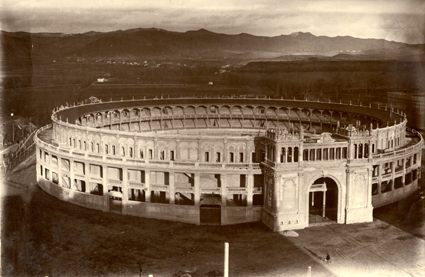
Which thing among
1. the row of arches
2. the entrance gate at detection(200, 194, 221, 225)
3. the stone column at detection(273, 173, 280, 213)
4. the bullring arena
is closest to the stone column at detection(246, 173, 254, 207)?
the bullring arena

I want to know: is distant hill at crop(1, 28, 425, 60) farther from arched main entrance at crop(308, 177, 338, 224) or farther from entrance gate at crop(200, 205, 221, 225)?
entrance gate at crop(200, 205, 221, 225)

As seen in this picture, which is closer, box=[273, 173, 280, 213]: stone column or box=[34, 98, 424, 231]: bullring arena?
box=[273, 173, 280, 213]: stone column

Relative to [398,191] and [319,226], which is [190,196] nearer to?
[319,226]

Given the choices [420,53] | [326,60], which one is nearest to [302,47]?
[326,60]

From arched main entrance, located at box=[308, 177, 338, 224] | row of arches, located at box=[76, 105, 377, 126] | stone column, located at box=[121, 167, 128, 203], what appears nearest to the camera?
arched main entrance, located at box=[308, 177, 338, 224]

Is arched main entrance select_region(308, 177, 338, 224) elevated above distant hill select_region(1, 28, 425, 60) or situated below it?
below

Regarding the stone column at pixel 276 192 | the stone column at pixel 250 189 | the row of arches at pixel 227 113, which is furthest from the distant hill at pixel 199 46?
the stone column at pixel 276 192

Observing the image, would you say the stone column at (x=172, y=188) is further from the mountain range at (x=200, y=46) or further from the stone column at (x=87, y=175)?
the mountain range at (x=200, y=46)
